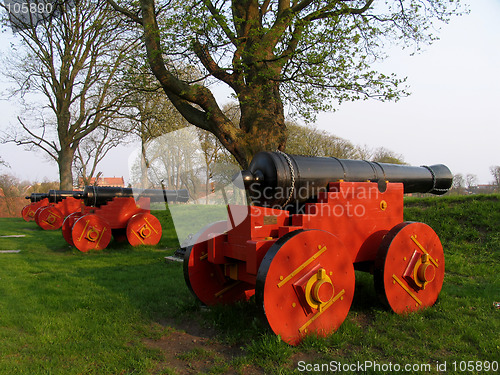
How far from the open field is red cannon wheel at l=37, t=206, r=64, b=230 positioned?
11.1 m

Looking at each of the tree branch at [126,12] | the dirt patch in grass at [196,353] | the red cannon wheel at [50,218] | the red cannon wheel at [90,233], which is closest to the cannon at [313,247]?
the dirt patch in grass at [196,353]

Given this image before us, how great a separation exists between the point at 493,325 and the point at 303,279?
6.85 feet

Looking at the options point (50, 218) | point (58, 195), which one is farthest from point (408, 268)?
point (58, 195)

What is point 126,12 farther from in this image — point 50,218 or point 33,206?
point 33,206

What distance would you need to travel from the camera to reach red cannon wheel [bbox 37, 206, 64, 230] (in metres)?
16.5

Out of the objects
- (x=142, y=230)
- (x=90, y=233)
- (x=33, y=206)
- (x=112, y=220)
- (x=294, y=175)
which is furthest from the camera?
(x=33, y=206)

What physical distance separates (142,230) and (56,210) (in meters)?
8.85

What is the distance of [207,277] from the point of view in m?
4.38

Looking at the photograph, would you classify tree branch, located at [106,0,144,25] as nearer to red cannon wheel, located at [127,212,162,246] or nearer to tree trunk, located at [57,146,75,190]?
red cannon wheel, located at [127,212,162,246]

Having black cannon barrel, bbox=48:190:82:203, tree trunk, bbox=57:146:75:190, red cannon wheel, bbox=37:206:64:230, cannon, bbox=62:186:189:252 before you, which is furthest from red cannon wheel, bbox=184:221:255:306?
tree trunk, bbox=57:146:75:190

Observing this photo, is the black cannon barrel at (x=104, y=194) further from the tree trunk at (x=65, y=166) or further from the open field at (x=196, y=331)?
the tree trunk at (x=65, y=166)

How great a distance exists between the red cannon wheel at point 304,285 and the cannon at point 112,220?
21.2ft

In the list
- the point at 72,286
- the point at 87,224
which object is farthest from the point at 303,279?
the point at 87,224

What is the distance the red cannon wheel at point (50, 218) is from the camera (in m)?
16.5
